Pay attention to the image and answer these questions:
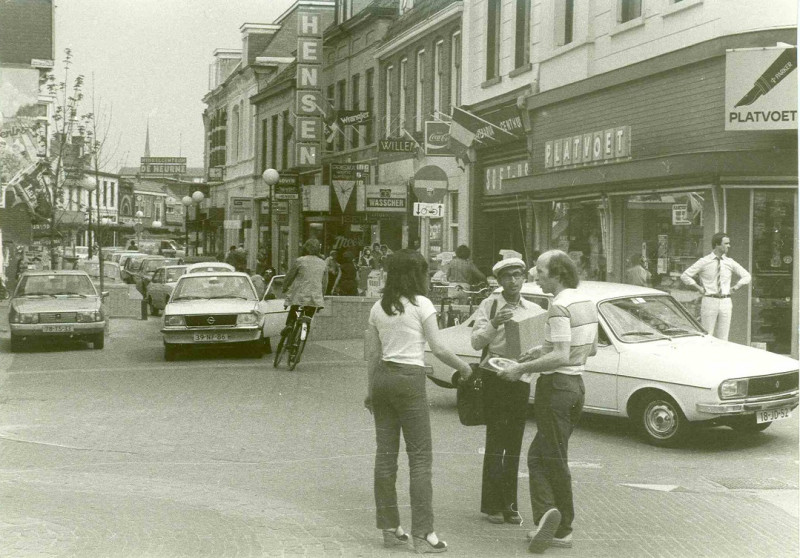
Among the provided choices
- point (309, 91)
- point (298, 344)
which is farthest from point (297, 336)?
point (309, 91)

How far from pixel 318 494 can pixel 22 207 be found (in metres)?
40.4

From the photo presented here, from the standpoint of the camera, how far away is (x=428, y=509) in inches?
257

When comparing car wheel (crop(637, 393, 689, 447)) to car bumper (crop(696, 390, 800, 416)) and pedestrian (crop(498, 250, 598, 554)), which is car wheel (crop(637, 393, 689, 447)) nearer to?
car bumper (crop(696, 390, 800, 416))

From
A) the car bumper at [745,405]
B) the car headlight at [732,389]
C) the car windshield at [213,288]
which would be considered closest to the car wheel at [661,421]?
the car bumper at [745,405]

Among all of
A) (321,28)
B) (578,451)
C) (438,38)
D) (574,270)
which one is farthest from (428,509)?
(321,28)

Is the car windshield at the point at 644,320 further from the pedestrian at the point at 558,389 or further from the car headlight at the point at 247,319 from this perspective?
the car headlight at the point at 247,319

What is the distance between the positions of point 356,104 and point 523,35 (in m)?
14.6

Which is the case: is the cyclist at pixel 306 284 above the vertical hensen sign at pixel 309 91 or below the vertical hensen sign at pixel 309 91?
below

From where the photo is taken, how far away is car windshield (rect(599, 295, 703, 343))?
10539 millimetres

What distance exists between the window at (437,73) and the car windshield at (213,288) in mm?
11623

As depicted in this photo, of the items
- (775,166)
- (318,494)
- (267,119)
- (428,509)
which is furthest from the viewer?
(267,119)

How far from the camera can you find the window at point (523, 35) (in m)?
22.0

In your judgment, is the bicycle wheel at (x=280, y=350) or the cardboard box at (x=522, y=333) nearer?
the cardboard box at (x=522, y=333)

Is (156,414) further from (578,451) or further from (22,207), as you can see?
(22,207)
